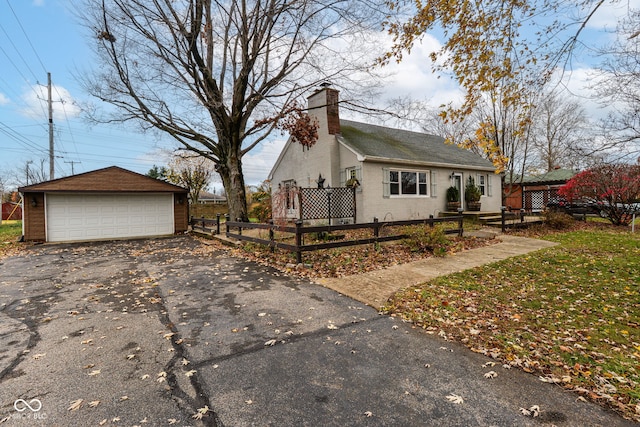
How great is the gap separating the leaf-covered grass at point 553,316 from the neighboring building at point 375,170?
254 inches

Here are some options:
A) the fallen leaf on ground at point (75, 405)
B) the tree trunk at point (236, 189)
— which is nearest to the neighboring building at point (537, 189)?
the tree trunk at point (236, 189)

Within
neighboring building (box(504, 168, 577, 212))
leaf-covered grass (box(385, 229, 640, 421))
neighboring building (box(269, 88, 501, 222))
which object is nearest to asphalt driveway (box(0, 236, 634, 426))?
leaf-covered grass (box(385, 229, 640, 421))

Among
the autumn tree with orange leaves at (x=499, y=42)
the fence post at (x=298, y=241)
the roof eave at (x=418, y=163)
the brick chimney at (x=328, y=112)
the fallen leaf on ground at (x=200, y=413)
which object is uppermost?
the brick chimney at (x=328, y=112)

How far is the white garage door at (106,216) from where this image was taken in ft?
45.2

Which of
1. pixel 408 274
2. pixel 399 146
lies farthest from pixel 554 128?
pixel 408 274

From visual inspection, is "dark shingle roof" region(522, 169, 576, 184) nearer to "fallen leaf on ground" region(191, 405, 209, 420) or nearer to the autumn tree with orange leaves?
the autumn tree with orange leaves

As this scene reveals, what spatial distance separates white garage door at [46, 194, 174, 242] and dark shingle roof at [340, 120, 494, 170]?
34.8 ft

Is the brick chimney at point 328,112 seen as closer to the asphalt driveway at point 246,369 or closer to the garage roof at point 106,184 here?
the garage roof at point 106,184

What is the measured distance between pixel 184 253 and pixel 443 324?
859 cm

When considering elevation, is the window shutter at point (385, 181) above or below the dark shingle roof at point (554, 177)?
below

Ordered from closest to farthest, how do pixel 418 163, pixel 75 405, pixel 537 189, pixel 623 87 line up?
1. pixel 75 405
2. pixel 623 87
3. pixel 418 163
4. pixel 537 189

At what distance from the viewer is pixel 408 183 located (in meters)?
13.8

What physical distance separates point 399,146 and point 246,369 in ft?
45.8

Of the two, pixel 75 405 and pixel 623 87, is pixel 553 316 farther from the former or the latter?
pixel 623 87
